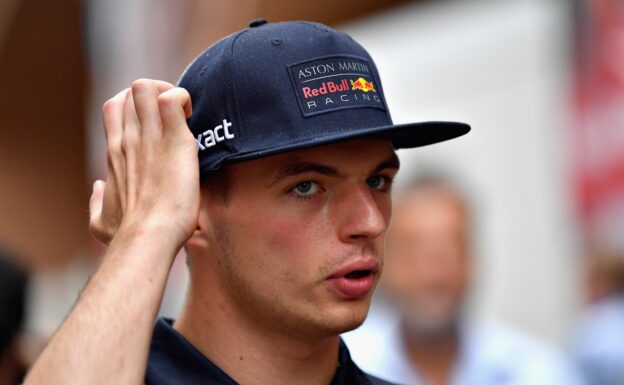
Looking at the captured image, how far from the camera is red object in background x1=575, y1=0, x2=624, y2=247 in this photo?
290 inches

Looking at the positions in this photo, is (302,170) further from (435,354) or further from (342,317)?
(435,354)

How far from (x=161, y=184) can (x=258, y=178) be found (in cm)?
29

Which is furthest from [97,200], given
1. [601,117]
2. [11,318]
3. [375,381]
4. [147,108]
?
[601,117]

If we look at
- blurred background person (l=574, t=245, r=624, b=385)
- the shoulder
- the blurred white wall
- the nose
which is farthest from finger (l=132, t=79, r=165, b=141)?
the blurred white wall

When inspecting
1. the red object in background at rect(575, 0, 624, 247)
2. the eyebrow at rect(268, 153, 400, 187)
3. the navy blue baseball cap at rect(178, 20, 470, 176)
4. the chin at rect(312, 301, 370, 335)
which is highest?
the red object in background at rect(575, 0, 624, 247)

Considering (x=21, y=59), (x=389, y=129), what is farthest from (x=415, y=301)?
(x=21, y=59)

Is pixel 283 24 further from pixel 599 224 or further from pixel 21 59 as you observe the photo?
pixel 21 59

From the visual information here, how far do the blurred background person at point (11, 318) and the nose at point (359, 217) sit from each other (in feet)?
6.67

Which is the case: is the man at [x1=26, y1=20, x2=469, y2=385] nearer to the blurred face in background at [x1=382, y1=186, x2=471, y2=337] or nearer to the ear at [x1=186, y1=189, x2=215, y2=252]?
the ear at [x1=186, y1=189, x2=215, y2=252]

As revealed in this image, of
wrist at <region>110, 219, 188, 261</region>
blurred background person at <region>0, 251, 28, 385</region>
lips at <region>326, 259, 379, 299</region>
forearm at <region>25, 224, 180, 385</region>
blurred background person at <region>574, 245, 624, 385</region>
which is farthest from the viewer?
blurred background person at <region>574, 245, 624, 385</region>

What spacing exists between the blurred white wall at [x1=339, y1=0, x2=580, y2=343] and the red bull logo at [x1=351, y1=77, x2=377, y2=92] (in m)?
4.77

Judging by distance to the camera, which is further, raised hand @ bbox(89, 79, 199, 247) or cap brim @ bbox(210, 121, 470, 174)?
cap brim @ bbox(210, 121, 470, 174)

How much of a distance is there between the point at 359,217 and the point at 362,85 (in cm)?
34

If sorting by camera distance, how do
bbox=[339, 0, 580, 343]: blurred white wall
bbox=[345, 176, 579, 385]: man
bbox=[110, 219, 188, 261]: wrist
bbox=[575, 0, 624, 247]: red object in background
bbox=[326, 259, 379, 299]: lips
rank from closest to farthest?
bbox=[110, 219, 188, 261]: wrist
bbox=[326, 259, 379, 299]: lips
bbox=[345, 176, 579, 385]: man
bbox=[575, 0, 624, 247]: red object in background
bbox=[339, 0, 580, 343]: blurred white wall
